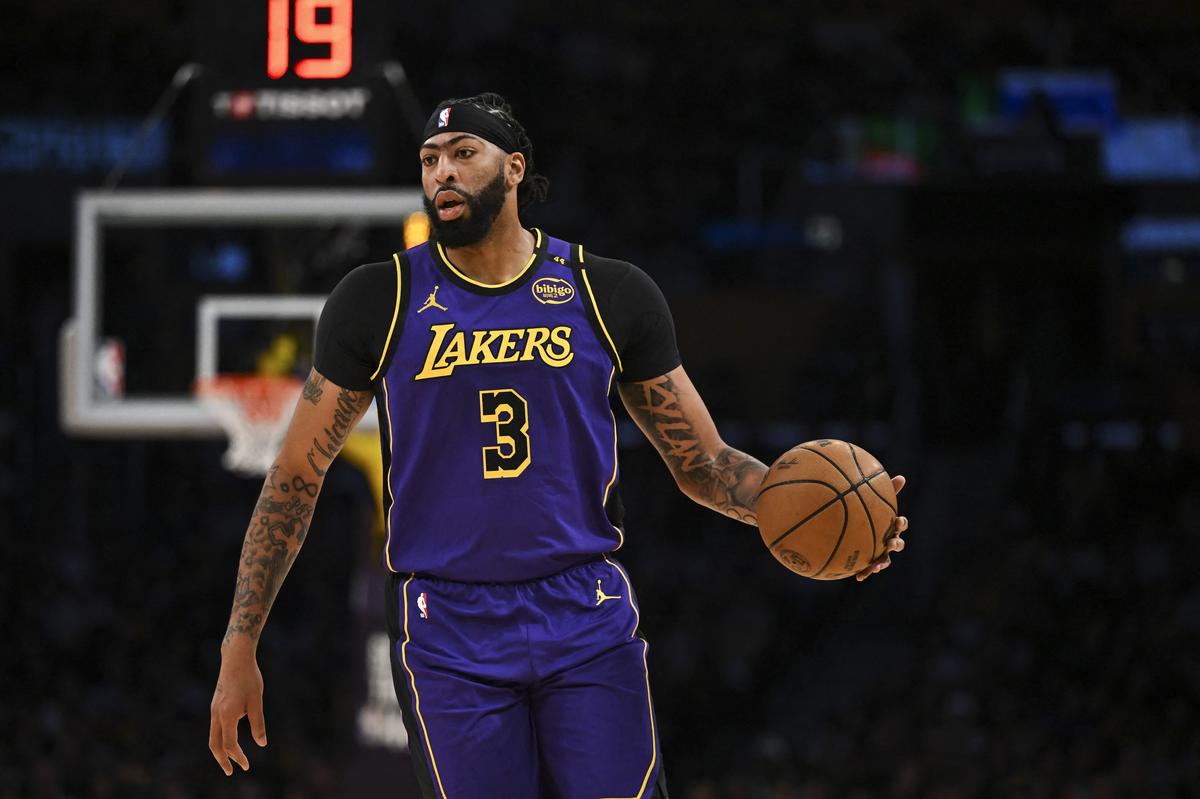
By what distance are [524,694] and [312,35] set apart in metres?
5.50

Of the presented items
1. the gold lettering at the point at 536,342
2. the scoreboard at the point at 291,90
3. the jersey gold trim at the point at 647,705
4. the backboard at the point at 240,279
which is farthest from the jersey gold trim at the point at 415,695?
the scoreboard at the point at 291,90

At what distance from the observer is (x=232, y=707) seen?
3361 mm

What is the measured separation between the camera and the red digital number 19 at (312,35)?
7969 millimetres

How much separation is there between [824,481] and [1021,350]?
14.9 meters

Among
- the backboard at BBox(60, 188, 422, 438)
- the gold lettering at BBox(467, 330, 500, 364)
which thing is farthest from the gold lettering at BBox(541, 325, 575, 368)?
the backboard at BBox(60, 188, 422, 438)

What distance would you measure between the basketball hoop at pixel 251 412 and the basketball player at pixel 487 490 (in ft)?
16.6

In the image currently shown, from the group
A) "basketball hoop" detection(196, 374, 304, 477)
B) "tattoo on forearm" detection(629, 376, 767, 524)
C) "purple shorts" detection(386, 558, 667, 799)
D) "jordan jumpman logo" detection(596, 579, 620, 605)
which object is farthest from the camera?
"basketball hoop" detection(196, 374, 304, 477)

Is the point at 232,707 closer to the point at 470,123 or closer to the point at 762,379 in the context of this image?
the point at 470,123

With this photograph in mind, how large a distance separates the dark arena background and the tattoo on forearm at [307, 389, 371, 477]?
5381 mm

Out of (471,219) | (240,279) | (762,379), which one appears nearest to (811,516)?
(471,219)

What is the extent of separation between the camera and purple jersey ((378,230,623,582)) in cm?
326

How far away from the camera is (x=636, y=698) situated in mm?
3299

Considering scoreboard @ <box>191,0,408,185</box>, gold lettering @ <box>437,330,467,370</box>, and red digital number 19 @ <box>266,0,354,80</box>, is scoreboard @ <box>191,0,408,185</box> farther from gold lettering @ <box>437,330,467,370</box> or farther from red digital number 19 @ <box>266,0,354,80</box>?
gold lettering @ <box>437,330,467,370</box>

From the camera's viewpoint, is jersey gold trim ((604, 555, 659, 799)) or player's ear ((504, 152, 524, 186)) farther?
player's ear ((504, 152, 524, 186))
